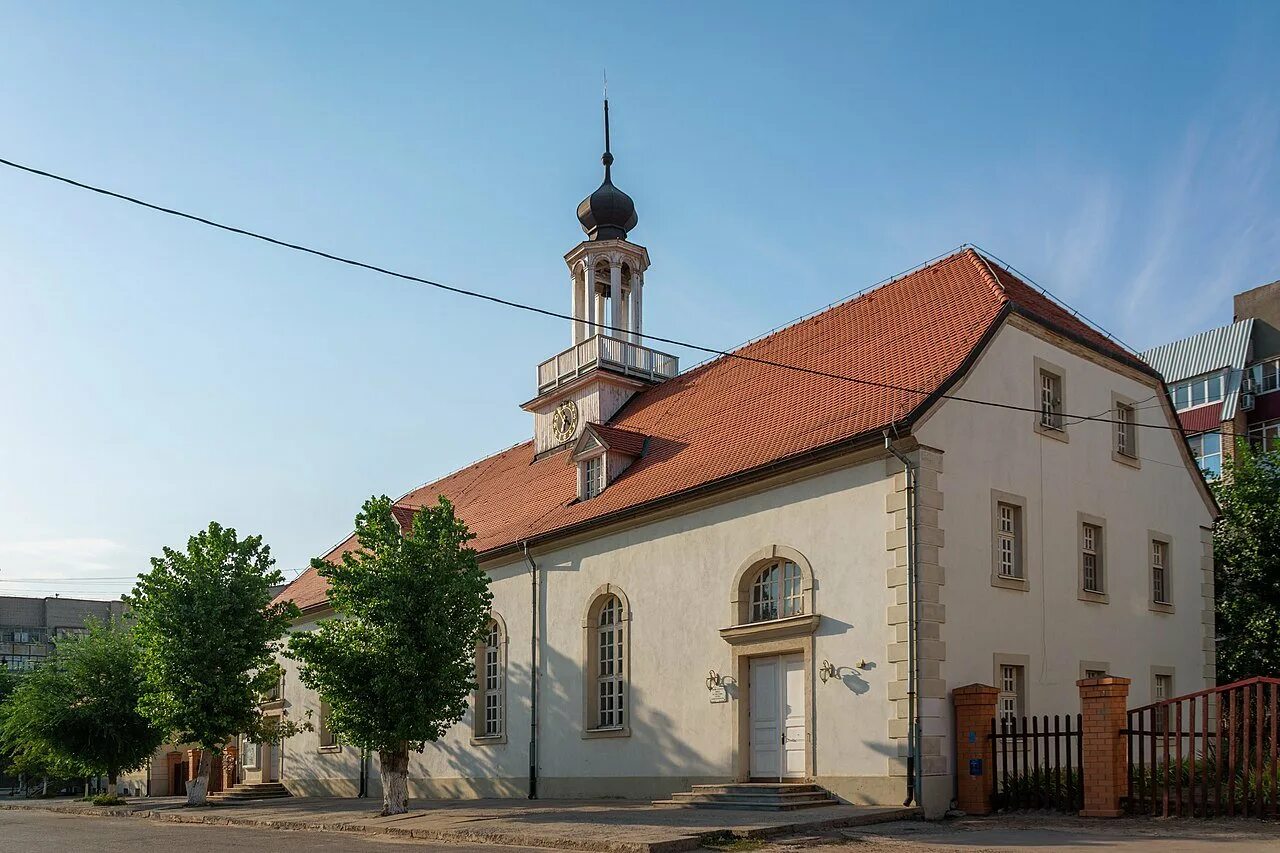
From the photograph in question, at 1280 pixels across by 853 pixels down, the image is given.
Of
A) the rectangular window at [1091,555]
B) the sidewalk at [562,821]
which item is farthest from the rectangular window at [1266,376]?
the sidewalk at [562,821]

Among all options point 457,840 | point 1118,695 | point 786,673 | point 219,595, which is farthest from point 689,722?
point 219,595

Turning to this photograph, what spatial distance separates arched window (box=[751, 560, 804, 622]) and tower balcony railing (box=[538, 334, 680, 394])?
11.1 m

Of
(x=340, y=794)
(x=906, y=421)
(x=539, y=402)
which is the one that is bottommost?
(x=340, y=794)

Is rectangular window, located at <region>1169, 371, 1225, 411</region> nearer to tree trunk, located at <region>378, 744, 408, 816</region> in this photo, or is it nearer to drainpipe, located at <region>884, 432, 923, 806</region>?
drainpipe, located at <region>884, 432, 923, 806</region>

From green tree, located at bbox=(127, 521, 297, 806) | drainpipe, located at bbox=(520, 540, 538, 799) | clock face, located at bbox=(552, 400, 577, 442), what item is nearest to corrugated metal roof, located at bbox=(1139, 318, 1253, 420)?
clock face, located at bbox=(552, 400, 577, 442)

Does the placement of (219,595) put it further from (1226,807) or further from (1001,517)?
(1226,807)

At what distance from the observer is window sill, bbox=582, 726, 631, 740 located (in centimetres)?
2570

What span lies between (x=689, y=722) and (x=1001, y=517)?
702cm

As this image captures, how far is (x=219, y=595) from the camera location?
31609 mm

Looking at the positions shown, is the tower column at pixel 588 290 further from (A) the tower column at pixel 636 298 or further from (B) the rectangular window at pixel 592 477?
(B) the rectangular window at pixel 592 477

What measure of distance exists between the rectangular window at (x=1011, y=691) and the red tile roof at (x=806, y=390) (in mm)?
4744

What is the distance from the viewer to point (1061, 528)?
23047 mm

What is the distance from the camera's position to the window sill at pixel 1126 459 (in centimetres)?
2489

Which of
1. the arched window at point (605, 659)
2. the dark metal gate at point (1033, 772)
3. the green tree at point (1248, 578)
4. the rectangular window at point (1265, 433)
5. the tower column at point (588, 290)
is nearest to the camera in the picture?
the dark metal gate at point (1033, 772)
